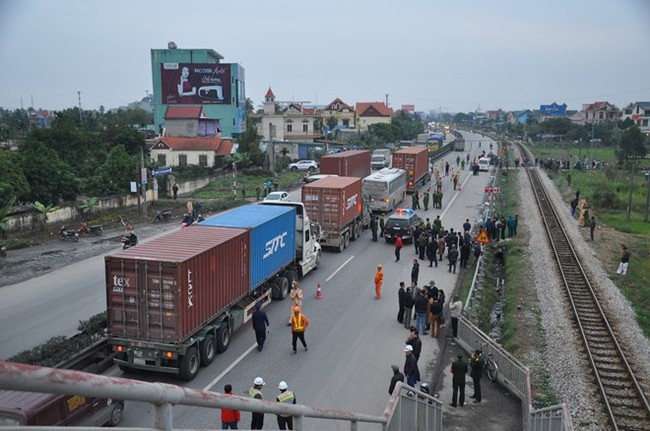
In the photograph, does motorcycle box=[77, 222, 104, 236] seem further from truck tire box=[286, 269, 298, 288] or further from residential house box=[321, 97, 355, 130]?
residential house box=[321, 97, 355, 130]

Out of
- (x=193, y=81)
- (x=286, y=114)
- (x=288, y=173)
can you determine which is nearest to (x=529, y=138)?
(x=286, y=114)

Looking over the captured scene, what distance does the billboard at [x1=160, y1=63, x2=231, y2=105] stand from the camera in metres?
85.9

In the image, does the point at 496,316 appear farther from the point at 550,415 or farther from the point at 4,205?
the point at 4,205

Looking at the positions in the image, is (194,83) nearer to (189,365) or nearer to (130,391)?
(189,365)

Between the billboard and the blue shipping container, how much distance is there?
69.2 m

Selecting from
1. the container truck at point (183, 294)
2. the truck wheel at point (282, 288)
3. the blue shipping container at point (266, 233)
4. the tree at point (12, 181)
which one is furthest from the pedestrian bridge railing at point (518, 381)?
the tree at point (12, 181)

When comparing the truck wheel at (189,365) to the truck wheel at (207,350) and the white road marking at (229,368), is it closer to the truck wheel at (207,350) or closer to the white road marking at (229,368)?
the truck wheel at (207,350)

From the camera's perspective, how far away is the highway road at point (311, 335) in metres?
13.1

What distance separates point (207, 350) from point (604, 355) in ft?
34.8

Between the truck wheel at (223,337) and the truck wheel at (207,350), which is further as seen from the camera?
the truck wheel at (223,337)

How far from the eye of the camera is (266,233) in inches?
693

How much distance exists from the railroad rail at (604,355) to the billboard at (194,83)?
66749 mm

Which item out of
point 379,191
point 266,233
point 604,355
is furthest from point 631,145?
point 266,233

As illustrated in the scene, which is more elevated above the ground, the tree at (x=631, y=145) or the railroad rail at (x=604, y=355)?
the tree at (x=631, y=145)
